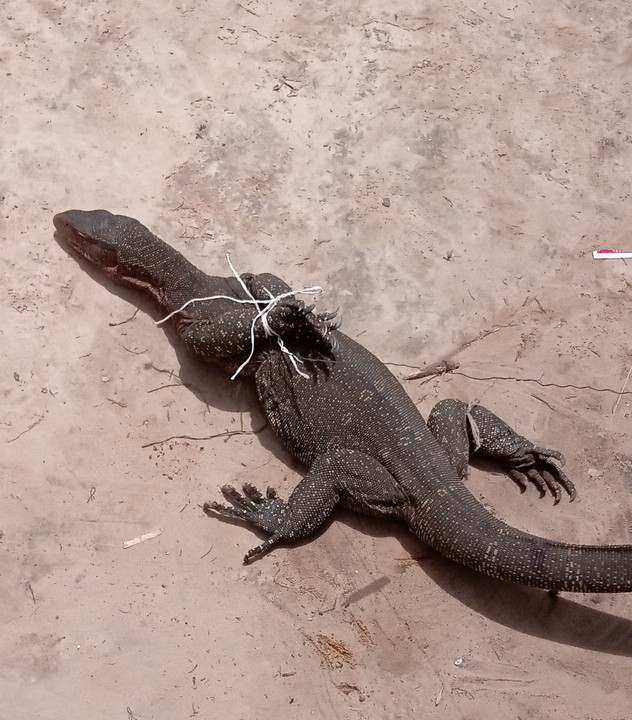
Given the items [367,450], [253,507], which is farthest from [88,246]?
[367,450]

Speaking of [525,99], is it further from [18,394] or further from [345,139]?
[18,394]

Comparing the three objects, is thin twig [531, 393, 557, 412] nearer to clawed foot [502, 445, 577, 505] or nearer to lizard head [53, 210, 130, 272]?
clawed foot [502, 445, 577, 505]

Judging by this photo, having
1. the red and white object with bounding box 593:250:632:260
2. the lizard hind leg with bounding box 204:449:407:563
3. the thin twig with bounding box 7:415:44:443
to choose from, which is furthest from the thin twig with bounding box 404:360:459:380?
the thin twig with bounding box 7:415:44:443

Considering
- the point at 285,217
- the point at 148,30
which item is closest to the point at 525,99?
the point at 285,217

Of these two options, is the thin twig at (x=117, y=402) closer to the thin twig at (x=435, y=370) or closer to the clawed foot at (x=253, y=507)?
the clawed foot at (x=253, y=507)

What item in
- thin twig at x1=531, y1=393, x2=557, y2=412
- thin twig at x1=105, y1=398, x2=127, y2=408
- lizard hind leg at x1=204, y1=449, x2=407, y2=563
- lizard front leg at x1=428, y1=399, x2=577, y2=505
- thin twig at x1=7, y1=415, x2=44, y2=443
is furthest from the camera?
thin twig at x1=531, y1=393, x2=557, y2=412

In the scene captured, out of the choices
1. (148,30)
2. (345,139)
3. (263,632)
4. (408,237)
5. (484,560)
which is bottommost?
(263,632)
